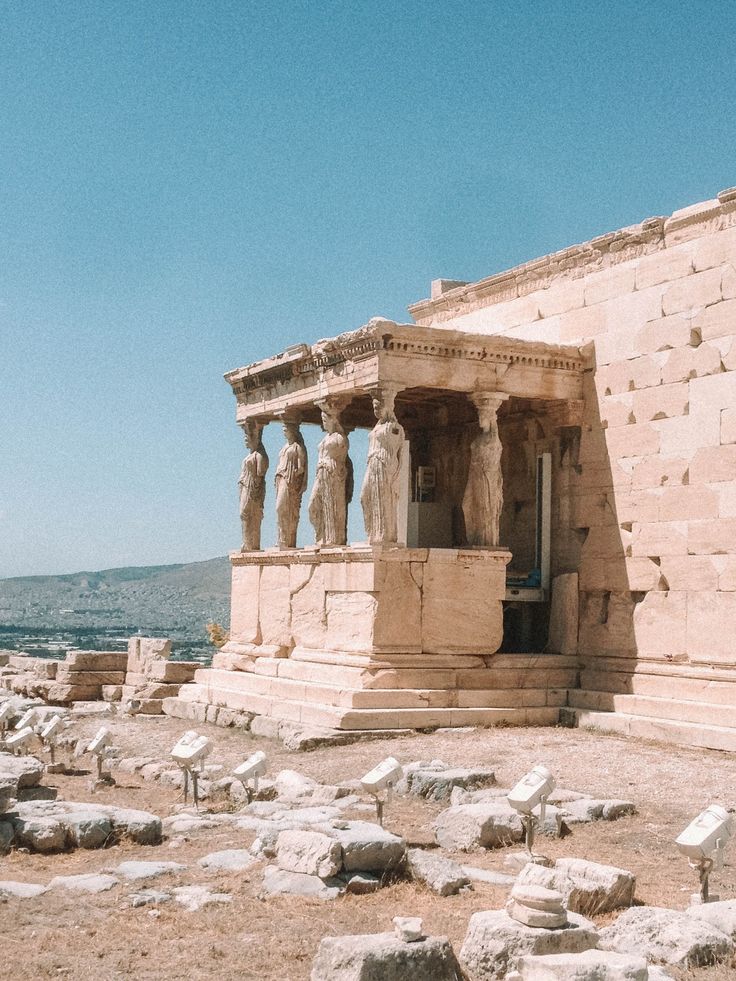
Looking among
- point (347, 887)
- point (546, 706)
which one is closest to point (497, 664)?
point (546, 706)

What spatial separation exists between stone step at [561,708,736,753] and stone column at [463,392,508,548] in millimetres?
2135

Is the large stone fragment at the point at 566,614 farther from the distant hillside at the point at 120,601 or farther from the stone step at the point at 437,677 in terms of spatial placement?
the distant hillside at the point at 120,601

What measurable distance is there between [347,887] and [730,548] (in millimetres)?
6611

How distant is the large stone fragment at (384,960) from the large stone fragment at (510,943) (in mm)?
123

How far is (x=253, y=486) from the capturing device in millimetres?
17281

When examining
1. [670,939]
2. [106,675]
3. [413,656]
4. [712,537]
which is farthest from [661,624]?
[106,675]

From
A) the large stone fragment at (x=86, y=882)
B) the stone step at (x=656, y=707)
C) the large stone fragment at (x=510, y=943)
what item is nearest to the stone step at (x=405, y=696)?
the stone step at (x=656, y=707)

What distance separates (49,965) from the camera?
236 inches

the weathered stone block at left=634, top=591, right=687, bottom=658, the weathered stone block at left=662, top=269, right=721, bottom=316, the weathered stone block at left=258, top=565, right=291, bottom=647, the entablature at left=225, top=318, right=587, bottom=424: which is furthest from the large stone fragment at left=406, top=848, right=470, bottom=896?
the weathered stone block at left=258, top=565, right=291, bottom=647

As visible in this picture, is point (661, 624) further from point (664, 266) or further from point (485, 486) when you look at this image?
point (664, 266)

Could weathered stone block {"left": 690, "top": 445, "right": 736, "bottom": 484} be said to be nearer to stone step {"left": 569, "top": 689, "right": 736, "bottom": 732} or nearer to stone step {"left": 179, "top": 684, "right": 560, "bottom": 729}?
stone step {"left": 569, "top": 689, "right": 736, "bottom": 732}

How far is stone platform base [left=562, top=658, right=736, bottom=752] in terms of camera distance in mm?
12078

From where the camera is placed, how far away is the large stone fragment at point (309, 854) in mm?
7234

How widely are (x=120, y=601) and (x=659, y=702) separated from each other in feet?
399
